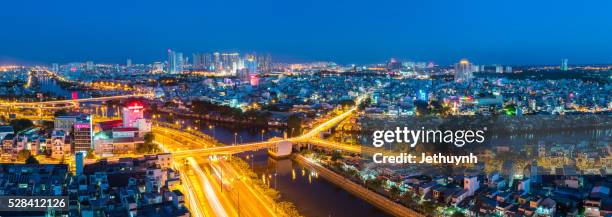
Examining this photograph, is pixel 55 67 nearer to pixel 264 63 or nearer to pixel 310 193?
pixel 264 63

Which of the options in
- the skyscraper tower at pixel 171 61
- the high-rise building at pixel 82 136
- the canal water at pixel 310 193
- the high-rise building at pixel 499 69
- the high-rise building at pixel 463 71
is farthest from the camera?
the skyscraper tower at pixel 171 61

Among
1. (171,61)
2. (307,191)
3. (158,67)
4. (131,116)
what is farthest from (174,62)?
(307,191)

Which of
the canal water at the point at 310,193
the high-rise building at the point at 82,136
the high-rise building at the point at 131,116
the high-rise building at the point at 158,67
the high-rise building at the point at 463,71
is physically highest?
the high-rise building at the point at 158,67

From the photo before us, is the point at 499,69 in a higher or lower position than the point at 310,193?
higher

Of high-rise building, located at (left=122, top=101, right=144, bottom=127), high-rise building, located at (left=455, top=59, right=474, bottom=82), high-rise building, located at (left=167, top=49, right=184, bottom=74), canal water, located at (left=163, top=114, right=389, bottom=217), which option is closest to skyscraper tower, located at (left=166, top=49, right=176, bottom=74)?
high-rise building, located at (left=167, top=49, right=184, bottom=74)

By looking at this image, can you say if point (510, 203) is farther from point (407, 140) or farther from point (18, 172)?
point (18, 172)

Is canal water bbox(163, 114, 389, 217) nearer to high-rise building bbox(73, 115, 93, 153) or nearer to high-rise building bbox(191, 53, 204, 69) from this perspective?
high-rise building bbox(73, 115, 93, 153)

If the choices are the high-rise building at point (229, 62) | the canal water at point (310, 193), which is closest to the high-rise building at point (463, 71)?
the high-rise building at point (229, 62)

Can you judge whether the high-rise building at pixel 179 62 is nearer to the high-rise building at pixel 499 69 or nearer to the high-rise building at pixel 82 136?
the high-rise building at pixel 499 69

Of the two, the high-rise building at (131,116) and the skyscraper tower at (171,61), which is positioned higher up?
the skyscraper tower at (171,61)
